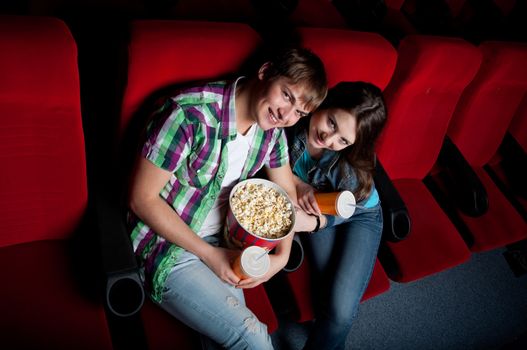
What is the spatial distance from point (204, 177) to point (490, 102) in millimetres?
1398

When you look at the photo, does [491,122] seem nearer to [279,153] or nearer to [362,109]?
[362,109]

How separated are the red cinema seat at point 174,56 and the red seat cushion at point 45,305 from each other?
0.42 feet

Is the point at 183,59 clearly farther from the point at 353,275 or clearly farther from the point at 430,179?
the point at 430,179

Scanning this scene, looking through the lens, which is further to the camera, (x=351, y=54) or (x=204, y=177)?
(x=351, y=54)

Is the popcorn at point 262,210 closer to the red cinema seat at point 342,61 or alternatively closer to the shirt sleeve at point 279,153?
the shirt sleeve at point 279,153

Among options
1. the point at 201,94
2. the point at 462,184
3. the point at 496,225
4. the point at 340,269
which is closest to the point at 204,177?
the point at 201,94

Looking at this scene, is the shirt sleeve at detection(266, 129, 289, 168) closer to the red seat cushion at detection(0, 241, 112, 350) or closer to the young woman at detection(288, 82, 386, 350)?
the young woman at detection(288, 82, 386, 350)

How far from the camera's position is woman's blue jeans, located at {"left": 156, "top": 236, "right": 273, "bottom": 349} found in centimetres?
100

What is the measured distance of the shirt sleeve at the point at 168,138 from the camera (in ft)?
3.07

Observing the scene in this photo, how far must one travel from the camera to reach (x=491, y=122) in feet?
6.46

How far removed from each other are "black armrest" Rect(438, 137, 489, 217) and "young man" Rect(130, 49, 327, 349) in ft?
3.23

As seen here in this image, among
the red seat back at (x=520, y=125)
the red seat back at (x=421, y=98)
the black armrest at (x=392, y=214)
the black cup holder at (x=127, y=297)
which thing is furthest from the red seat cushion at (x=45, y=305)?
the red seat back at (x=520, y=125)

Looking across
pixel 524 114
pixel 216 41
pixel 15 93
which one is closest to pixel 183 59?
pixel 216 41

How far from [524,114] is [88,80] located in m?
1.93
